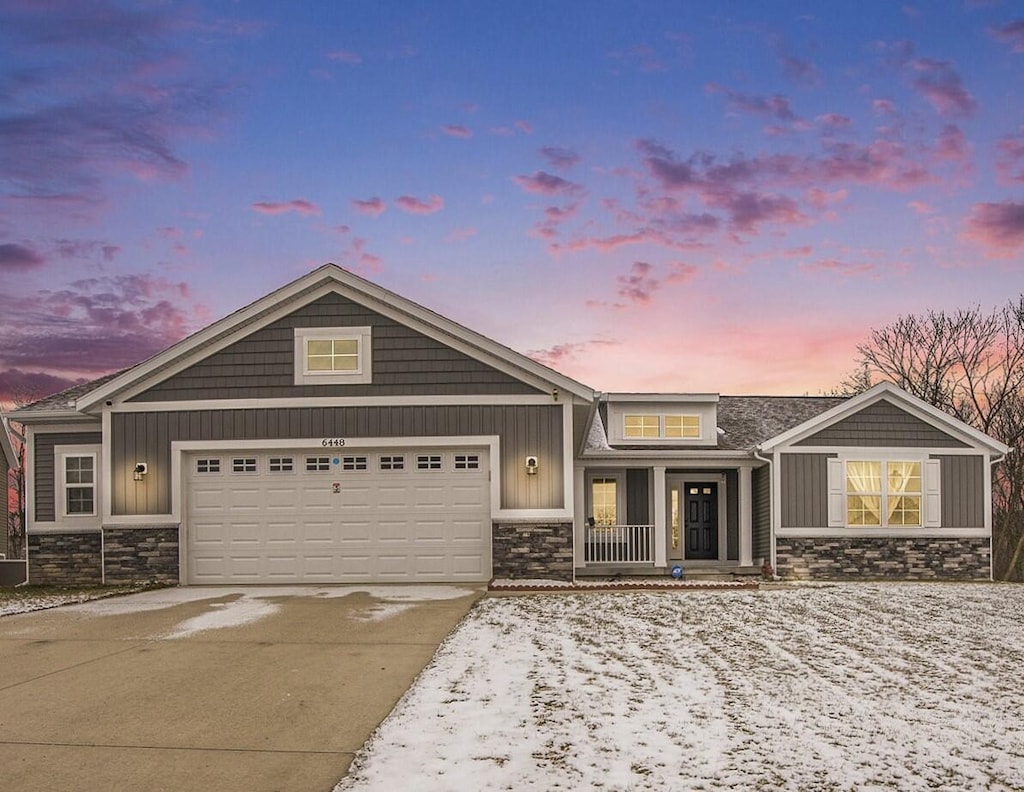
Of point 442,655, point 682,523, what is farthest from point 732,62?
point 442,655

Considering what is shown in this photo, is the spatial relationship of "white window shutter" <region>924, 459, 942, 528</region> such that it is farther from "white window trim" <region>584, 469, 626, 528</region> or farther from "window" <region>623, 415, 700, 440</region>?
"white window trim" <region>584, 469, 626, 528</region>

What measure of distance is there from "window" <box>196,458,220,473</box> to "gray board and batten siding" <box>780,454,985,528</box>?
33.6ft

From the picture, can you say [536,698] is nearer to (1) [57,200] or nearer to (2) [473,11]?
(2) [473,11]

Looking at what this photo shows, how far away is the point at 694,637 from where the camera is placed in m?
10.1

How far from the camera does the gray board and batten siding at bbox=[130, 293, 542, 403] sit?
16.3 metres

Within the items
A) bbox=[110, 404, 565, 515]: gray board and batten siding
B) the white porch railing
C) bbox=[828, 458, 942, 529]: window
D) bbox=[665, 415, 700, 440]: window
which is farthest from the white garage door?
bbox=[828, 458, 942, 529]: window

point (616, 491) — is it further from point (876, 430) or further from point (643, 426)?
point (876, 430)

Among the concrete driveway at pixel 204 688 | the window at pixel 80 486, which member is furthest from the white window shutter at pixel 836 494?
the window at pixel 80 486

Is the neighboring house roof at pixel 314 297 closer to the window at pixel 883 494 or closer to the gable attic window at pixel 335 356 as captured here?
the gable attic window at pixel 335 356

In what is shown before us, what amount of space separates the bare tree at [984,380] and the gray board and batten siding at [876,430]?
15.7m

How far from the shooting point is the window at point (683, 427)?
68.1 ft

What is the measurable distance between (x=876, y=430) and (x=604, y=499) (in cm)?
559

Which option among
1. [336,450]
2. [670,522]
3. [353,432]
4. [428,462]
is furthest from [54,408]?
[670,522]

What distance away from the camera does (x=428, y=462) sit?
1633 cm
